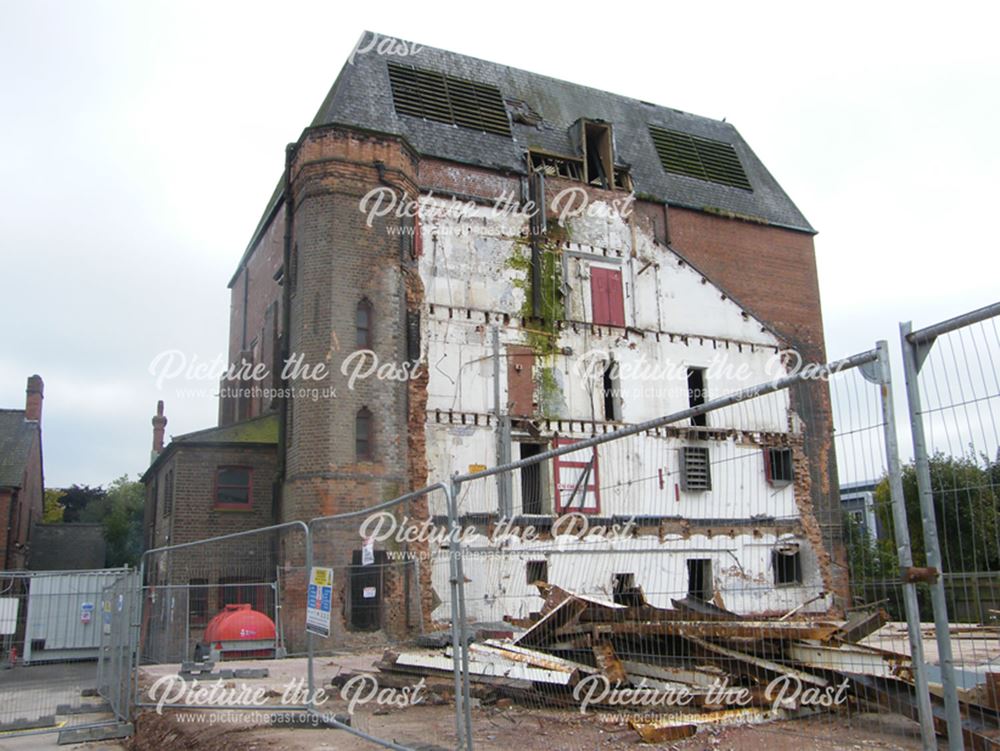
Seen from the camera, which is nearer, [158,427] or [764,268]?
[764,268]

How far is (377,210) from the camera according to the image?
929 inches

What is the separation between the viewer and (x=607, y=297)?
27.3 m

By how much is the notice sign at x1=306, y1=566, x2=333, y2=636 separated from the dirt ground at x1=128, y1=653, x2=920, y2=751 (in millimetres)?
1087

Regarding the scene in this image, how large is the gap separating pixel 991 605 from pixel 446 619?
16062 mm

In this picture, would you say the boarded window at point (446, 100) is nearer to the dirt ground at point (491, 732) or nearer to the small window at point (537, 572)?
the small window at point (537, 572)

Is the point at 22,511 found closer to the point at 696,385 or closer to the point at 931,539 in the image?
the point at 696,385

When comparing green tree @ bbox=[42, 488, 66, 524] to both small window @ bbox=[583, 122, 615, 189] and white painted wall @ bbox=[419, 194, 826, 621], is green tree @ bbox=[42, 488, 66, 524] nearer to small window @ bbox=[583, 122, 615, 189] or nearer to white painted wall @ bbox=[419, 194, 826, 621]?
white painted wall @ bbox=[419, 194, 826, 621]

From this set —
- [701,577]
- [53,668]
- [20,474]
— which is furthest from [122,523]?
[701,577]

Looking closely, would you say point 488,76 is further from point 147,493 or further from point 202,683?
point 202,683

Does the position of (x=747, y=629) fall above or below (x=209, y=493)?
below

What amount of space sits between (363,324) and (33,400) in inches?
1032

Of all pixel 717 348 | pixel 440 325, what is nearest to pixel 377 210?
pixel 440 325

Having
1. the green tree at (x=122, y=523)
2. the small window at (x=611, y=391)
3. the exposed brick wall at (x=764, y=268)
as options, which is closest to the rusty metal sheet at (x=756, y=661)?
the small window at (x=611, y=391)

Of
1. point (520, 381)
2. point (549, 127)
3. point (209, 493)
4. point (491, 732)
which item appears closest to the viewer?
point (491, 732)
